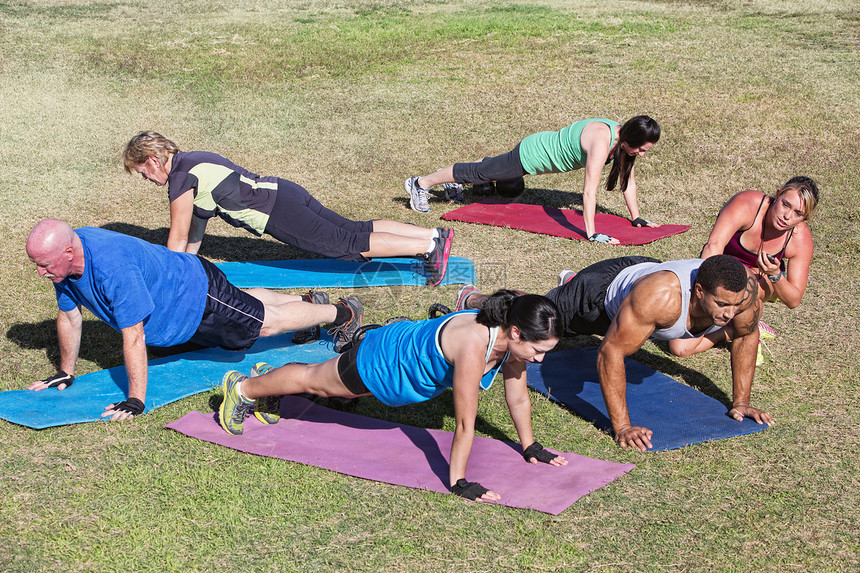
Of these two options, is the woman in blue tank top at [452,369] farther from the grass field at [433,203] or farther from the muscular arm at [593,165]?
the muscular arm at [593,165]

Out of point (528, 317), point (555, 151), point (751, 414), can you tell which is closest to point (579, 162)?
point (555, 151)

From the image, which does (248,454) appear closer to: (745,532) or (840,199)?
(745,532)

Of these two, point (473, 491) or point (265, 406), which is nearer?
point (473, 491)

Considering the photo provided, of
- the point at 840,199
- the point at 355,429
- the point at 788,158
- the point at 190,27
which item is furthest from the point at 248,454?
the point at 190,27

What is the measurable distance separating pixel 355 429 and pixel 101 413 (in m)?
1.56

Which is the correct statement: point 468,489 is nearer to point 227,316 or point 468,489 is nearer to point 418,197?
point 227,316

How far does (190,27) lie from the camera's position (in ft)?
57.1

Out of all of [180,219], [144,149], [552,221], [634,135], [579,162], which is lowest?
[552,221]

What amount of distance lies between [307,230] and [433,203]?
320cm

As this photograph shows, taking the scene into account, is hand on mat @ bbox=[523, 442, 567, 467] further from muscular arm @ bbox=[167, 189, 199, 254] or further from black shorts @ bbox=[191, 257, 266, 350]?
muscular arm @ bbox=[167, 189, 199, 254]

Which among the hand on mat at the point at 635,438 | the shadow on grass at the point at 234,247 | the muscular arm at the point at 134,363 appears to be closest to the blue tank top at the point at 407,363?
the hand on mat at the point at 635,438

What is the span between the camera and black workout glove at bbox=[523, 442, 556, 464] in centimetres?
435

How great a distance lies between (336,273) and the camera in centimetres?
720

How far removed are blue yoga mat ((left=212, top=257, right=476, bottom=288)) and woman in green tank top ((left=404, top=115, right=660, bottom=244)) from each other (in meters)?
1.63
